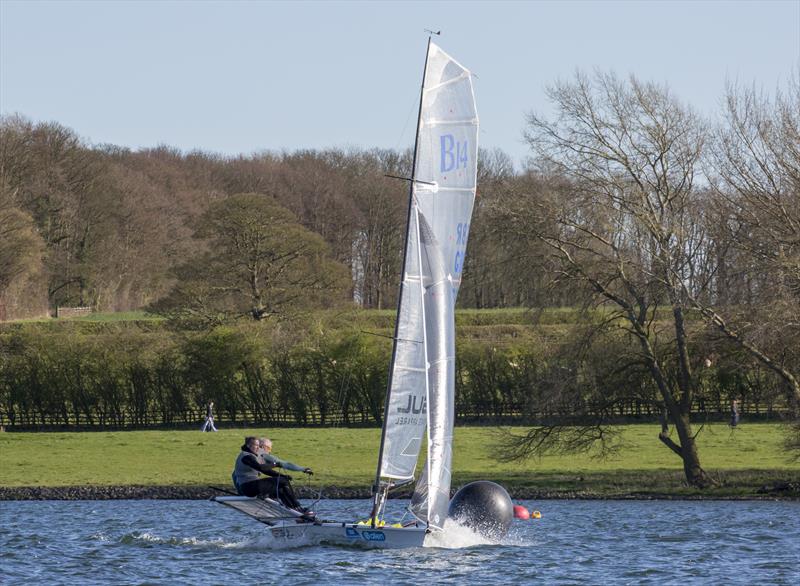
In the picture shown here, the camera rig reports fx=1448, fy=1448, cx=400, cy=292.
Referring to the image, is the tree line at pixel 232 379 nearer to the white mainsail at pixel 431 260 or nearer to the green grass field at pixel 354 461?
the green grass field at pixel 354 461

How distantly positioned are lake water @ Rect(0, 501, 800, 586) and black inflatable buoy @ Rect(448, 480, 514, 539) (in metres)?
0.31

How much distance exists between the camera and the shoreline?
118 ft

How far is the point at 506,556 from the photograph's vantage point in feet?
80.4

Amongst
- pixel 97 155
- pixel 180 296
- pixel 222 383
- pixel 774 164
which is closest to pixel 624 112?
pixel 774 164

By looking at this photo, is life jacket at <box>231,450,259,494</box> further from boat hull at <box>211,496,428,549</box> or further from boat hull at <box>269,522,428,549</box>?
boat hull at <box>269,522,428,549</box>

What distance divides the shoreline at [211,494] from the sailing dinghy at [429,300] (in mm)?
12885

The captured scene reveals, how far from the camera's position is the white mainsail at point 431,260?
914 inches

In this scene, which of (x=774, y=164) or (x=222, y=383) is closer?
(x=774, y=164)

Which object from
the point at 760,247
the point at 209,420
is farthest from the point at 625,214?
the point at 209,420

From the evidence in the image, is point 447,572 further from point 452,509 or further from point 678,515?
point 678,515

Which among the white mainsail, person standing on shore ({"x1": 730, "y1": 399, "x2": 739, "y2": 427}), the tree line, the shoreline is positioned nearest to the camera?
the white mainsail

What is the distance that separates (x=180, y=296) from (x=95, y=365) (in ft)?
35.7

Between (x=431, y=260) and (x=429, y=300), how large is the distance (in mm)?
668

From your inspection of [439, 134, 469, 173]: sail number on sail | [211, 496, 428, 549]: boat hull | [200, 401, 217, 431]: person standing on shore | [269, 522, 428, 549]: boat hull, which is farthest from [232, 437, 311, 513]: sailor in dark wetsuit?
[200, 401, 217, 431]: person standing on shore
